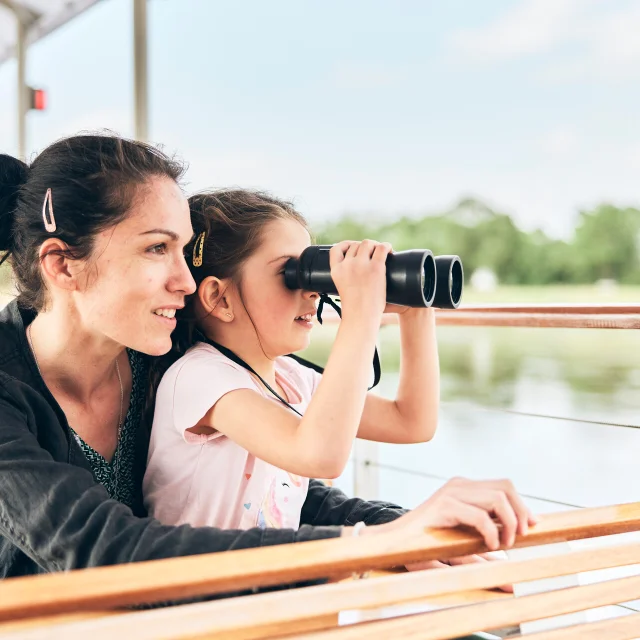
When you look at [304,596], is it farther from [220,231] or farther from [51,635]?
[220,231]

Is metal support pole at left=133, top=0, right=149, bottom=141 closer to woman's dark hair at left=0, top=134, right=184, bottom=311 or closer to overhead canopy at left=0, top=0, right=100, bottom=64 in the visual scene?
overhead canopy at left=0, top=0, right=100, bottom=64

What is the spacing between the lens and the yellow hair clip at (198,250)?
126 centimetres

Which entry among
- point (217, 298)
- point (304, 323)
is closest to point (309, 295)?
point (304, 323)

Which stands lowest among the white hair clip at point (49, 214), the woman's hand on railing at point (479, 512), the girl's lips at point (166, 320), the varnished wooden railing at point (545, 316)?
the woman's hand on railing at point (479, 512)

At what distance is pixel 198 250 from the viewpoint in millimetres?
1264

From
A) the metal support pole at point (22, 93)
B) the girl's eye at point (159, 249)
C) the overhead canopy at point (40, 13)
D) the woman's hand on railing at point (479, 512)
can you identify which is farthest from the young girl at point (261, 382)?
the overhead canopy at point (40, 13)

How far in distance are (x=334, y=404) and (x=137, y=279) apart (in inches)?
13.6

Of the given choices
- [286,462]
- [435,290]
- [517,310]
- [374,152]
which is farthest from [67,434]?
[374,152]

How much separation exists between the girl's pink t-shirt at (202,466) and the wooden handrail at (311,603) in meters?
0.43

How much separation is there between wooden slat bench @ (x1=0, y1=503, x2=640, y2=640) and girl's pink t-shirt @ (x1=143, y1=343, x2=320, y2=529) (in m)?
0.40

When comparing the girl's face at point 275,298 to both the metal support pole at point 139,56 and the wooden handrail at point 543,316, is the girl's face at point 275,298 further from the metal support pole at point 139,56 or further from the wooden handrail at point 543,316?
the metal support pole at point 139,56

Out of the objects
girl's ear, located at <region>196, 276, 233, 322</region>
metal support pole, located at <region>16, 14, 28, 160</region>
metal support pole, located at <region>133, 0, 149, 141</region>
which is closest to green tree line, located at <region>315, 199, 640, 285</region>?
metal support pole, located at <region>16, 14, 28, 160</region>

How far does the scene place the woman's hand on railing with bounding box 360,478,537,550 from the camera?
723 millimetres

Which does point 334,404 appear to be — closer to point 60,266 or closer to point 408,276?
point 408,276
